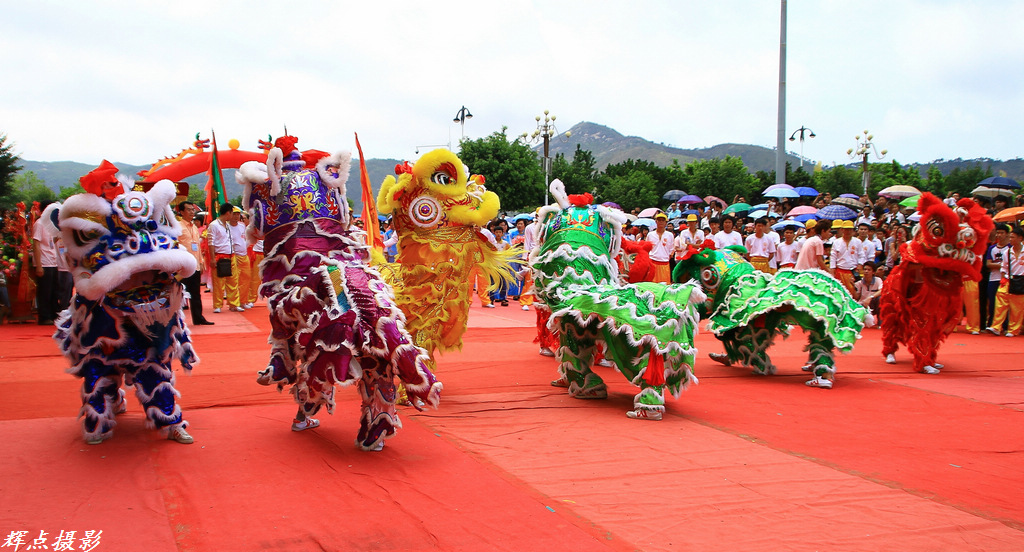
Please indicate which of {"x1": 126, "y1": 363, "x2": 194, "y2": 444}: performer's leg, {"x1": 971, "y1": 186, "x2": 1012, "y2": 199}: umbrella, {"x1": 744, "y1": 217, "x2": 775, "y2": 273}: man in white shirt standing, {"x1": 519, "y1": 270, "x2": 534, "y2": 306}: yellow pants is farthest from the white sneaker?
{"x1": 971, "y1": 186, "x2": 1012, "y2": 199}: umbrella

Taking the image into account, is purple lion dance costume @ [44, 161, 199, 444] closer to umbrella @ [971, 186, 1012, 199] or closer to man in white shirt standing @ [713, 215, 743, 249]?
man in white shirt standing @ [713, 215, 743, 249]

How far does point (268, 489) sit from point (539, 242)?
4.43 meters

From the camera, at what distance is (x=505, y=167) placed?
32.4 metres

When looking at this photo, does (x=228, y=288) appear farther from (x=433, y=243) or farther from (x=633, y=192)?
(x=633, y=192)

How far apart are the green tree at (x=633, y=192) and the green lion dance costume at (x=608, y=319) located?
28273 mm

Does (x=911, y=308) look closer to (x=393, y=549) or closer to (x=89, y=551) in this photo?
(x=393, y=549)

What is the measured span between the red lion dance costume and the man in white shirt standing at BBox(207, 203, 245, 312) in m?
9.32

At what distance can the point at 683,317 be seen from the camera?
579 cm

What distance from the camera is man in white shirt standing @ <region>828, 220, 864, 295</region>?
1247 centimetres

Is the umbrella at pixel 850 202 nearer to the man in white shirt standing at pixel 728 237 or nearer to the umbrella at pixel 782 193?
the umbrella at pixel 782 193

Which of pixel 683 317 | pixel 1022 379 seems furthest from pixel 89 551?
pixel 1022 379

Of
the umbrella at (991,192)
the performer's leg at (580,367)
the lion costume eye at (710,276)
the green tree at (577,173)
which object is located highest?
the green tree at (577,173)

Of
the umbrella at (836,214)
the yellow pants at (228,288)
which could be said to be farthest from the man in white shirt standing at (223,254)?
the umbrella at (836,214)

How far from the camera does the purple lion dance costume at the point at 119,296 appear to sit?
14.4ft
